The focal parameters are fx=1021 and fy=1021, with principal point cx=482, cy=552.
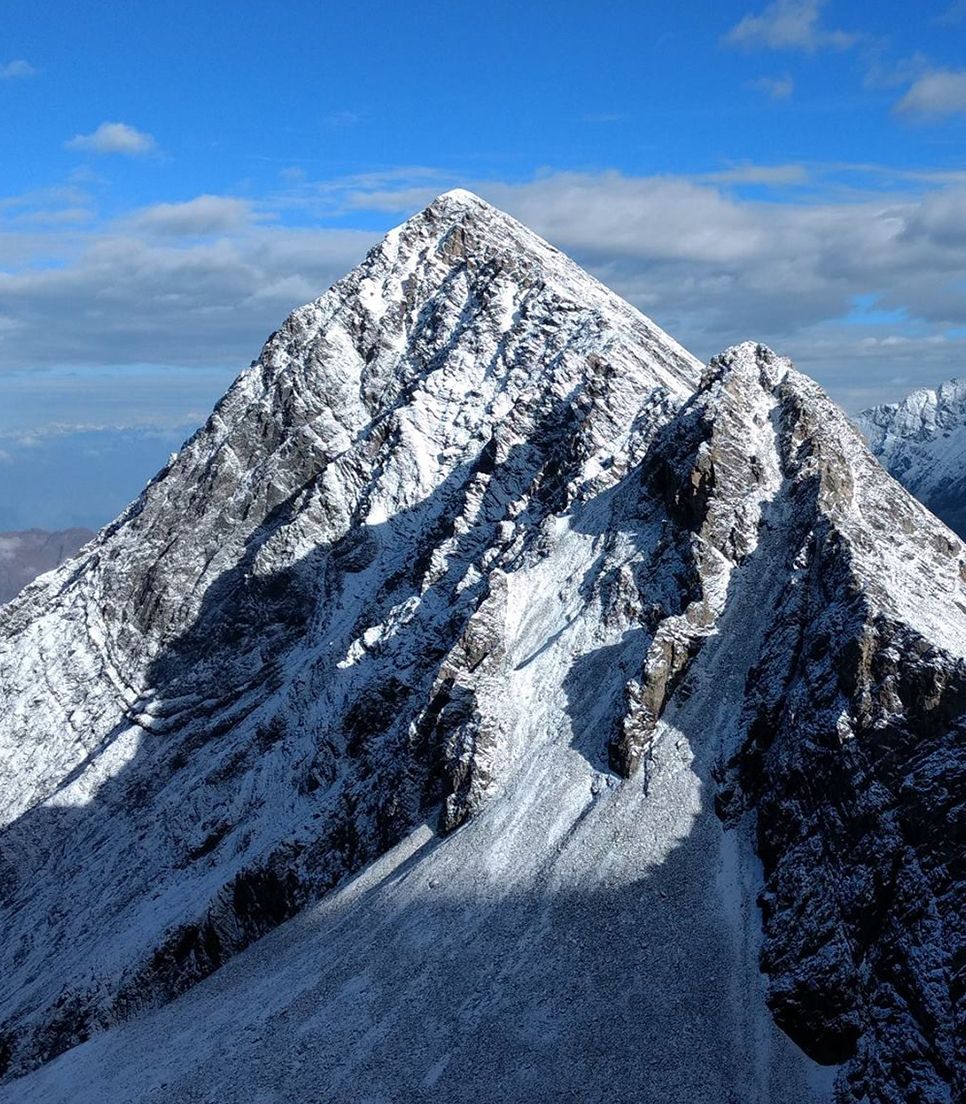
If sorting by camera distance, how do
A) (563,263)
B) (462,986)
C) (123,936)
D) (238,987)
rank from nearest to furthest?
(462,986) → (238,987) → (123,936) → (563,263)

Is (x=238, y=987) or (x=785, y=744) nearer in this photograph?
(x=785, y=744)

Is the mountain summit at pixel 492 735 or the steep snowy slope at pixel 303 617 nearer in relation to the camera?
the mountain summit at pixel 492 735

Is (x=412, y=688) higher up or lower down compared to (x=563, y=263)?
lower down

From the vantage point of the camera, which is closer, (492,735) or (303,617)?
(492,735)

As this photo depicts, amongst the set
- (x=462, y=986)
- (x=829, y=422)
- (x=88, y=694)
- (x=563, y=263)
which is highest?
(x=563, y=263)

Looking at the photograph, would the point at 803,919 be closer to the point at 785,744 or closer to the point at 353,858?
the point at 785,744

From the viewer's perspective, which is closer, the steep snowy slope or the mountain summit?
the mountain summit

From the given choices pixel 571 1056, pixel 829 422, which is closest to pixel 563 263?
pixel 829 422

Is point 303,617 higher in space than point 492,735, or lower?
higher
